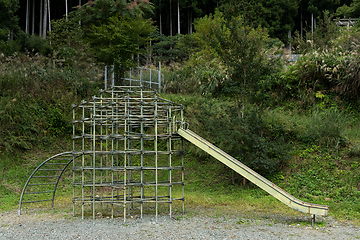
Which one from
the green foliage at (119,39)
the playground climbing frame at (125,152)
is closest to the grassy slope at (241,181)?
the playground climbing frame at (125,152)

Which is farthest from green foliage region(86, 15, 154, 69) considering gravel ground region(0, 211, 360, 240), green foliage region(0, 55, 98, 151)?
gravel ground region(0, 211, 360, 240)

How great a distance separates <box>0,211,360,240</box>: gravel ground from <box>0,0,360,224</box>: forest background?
4.74ft

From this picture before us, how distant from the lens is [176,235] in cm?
648

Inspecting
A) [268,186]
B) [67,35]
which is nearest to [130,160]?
[268,186]

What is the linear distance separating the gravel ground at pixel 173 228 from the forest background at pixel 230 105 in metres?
1.44

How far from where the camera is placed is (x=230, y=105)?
13766 millimetres

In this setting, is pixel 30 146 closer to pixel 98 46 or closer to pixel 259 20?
pixel 98 46

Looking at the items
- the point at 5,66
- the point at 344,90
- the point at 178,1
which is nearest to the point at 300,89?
the point at 344,90

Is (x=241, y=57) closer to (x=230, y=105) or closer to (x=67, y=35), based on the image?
(x=230, y=105)

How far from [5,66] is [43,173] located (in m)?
5.85

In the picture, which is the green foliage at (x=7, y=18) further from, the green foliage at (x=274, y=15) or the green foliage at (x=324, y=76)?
the green foliage at (x=274, y=15)

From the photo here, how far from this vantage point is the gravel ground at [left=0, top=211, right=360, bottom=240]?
21.3ft

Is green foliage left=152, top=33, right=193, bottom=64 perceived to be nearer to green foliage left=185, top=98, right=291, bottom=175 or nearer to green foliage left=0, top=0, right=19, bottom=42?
green foliage left=0, top=0, right=19, bottom=42

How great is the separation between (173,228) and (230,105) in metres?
7.64
